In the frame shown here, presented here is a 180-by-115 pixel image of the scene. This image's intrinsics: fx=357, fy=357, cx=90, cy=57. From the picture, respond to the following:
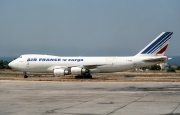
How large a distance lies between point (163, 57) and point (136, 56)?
16.2 feet

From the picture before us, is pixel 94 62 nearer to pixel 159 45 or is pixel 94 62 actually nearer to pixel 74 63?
pixel 74 63

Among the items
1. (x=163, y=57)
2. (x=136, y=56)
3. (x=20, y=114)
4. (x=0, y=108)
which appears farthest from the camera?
(x=136, y=56)

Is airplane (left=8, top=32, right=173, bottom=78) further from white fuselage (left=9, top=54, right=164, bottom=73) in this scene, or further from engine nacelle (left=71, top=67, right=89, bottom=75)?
engine nacelle (left=71, top=67, right=89, bottom=75)

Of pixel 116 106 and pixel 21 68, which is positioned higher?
pixel 21 68

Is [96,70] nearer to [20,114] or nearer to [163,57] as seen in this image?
[163,57]

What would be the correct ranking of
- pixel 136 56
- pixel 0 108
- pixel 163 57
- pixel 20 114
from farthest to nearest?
pixel 136 56, pixel 163 57, pixel 0 108, pixel 20 114

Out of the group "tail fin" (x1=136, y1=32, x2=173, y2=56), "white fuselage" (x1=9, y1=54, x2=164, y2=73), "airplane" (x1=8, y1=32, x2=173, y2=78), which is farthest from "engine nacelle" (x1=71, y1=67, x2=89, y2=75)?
"tail fin" (x1=136, y1=32, x2=173, y2=56)

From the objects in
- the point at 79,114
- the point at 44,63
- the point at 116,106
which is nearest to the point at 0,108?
the point at 79,114

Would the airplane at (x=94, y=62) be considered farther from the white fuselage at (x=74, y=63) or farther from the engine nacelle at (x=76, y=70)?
the engine nacelle at (x=76, y=70)

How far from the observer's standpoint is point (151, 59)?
50594 mm

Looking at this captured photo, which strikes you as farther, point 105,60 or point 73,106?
point 105,60

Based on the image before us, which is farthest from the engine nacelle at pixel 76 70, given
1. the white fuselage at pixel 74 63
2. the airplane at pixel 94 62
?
the white fuselage at pixel 74 63

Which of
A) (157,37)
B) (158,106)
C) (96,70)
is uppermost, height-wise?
(157,37)

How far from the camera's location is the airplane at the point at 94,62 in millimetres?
51156
